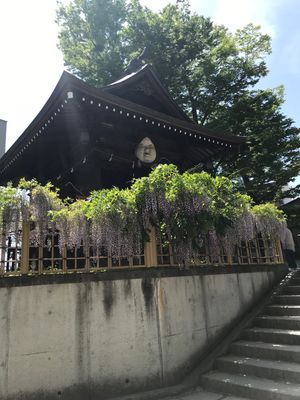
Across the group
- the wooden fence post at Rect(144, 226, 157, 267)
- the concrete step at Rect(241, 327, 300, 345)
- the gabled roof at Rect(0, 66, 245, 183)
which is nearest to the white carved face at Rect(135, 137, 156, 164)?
the gabled roof at Rect(0, 66, 245, 183)

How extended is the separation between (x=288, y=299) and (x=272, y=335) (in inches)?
53.4

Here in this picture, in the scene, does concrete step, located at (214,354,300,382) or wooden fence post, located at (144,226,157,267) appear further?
wooden fence post, located at (144,226,157,267)

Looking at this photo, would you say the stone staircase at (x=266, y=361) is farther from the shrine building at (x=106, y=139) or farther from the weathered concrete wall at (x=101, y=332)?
the shrine building at (x=106, y=139)

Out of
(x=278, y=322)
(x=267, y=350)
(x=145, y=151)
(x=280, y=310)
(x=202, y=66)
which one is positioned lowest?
(x=267, y=350)

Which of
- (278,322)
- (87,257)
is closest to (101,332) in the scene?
(87,257)

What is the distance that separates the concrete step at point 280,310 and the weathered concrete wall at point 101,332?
44.0 inches

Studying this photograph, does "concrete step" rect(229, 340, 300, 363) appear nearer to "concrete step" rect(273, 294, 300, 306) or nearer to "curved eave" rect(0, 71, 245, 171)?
"concrete step" rect(273, 294, 300, 306)

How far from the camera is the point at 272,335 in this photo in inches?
220

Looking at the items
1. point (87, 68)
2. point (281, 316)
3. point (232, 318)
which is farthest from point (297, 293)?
point (87, 68)

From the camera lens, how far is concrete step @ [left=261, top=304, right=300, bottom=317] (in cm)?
614

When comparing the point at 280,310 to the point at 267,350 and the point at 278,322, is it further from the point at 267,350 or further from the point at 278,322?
the point at 267,350

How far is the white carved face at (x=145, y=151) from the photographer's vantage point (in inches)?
359

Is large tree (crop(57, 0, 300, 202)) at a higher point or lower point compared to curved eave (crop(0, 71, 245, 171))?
higher

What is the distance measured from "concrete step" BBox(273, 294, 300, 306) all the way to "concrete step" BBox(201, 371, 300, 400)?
2.26 meters
